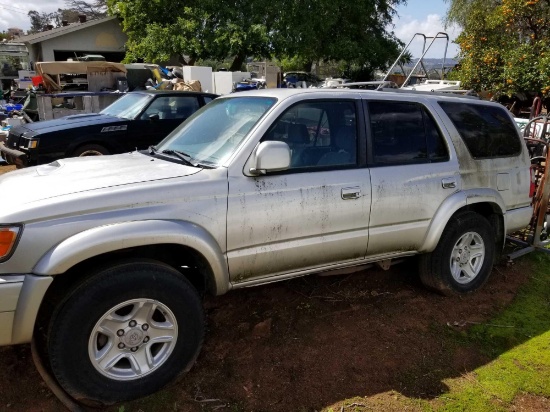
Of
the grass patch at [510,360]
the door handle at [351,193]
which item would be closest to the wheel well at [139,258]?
the door handle at [351,193]

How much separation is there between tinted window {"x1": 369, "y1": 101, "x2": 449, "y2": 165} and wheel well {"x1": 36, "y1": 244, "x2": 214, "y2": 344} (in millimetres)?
1582

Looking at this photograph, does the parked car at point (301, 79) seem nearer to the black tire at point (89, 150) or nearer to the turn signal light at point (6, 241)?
the black tire at point (89, 150)

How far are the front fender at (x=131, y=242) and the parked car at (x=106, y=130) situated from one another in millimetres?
4644

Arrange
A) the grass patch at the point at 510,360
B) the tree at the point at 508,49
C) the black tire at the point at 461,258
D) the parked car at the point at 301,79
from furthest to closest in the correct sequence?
the parked car at the point at 301,79 < the tree at the point at 508,49 < the black tire at the point at 461,258 < the grass patch at the point at 510,360

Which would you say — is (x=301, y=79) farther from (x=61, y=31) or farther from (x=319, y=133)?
(x=319, y=133)

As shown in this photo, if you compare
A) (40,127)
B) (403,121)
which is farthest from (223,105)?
(40,127)

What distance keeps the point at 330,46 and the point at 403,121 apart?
22.9 meters

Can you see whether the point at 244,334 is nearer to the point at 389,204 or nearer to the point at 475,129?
the point at 389,204

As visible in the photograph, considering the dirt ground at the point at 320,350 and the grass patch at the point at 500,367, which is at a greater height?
the dirt ground at the point at 320,350

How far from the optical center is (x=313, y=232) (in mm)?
3457

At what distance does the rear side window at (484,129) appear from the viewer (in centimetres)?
427

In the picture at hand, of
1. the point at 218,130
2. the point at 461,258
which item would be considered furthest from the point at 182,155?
the point at 461,258

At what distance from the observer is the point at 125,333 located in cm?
286

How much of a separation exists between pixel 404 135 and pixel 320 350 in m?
1.84
